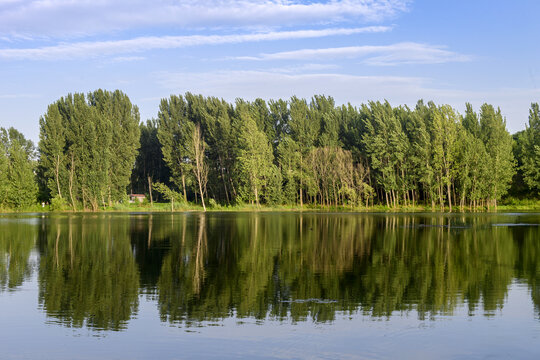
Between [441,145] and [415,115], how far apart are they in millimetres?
7393

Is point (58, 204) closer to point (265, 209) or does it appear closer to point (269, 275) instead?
point (265, 209)

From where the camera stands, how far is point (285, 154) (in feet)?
315

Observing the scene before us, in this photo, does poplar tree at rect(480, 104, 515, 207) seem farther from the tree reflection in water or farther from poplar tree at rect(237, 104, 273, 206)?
the tree reflection in water

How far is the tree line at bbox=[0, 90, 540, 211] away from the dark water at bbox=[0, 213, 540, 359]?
5468 cm

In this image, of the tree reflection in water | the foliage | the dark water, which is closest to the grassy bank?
the foliage

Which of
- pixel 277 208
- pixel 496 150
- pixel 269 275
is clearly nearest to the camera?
pixel 269 275

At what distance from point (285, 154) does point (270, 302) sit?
261 feet

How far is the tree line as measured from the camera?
84625 millimetres

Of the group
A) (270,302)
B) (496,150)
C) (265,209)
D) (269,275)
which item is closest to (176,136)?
(265,209)

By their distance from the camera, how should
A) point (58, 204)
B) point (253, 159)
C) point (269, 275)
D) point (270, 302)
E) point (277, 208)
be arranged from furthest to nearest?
point (277, 208) < point (253, 159) < point (58, 204) < point (269, 275) < point (270, 302)

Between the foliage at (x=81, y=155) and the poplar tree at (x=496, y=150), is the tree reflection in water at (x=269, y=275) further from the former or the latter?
the foliage at (x=81, y=155)

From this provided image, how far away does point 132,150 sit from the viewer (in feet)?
313

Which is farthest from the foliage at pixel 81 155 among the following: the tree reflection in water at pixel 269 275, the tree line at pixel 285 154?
the tree reflection in water at pixel 269 275

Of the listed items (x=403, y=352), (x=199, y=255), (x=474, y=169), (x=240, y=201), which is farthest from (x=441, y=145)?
(x=403, y=352)
